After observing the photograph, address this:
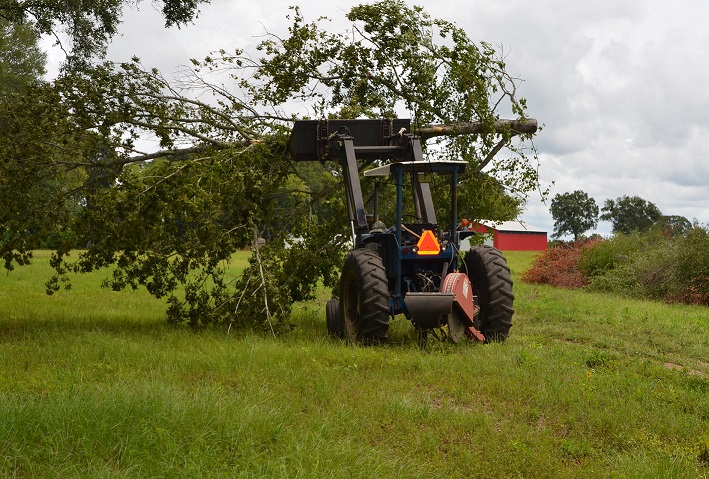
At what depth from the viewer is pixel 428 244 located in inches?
378

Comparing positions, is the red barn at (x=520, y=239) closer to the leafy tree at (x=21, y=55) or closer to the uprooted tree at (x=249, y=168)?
the leafy tree at (x=21, y=55)

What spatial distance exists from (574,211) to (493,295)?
72595 millimetres

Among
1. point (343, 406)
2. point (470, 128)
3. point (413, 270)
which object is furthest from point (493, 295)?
point (343, 406)

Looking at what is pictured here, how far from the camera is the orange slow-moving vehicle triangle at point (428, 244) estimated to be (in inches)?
378

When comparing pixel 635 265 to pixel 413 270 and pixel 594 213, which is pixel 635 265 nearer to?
pixel 413 270

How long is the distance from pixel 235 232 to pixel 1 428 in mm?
6465

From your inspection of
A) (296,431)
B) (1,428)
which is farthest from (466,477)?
(1,428)

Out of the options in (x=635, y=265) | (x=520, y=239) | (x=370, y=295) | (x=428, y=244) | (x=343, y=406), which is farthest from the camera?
(x=520, y=239)

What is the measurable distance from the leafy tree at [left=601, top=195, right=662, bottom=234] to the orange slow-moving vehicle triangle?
66148 millimetres

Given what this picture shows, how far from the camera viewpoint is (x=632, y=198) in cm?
7375

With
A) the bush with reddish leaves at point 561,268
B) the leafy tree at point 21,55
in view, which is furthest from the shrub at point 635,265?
the leafy tree at point 21,55

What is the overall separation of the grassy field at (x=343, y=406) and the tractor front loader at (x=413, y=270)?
1.18ft

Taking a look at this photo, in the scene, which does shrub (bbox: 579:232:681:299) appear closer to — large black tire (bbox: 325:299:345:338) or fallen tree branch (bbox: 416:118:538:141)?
fallen tree branch (bbox: 416:118:538:141)

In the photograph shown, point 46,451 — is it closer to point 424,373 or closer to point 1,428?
point 1,428
